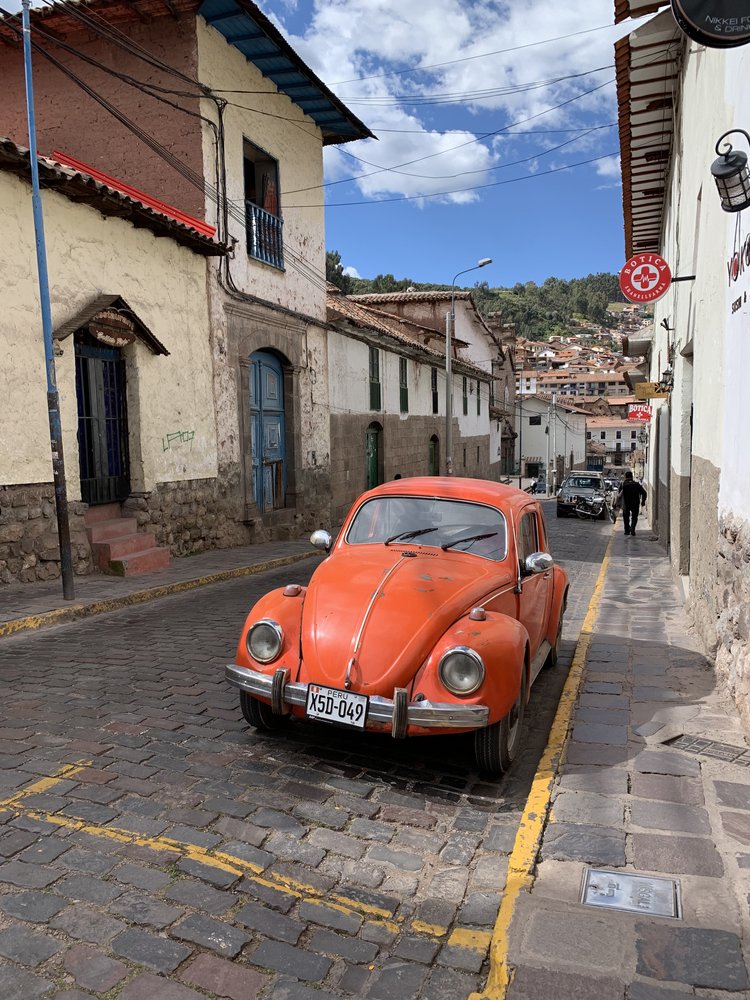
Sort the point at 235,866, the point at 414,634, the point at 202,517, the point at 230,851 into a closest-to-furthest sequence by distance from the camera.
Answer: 1. the point at 235,866
2. the point at 230,851
3. the point at 414,634
4. the point at 202,517

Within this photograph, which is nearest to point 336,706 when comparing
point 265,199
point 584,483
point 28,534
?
point 28,534

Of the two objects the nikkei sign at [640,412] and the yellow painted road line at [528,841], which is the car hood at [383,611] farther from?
the nikkei sign at [640,412]

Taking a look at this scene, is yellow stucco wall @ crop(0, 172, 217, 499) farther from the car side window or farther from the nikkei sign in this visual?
the nikkei sign

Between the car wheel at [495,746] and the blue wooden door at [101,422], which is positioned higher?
Answer: the blue wooden door at [101,422]

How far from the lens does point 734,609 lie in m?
4.97

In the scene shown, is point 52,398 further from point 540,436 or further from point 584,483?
point 540,436

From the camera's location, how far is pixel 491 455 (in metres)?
39.8

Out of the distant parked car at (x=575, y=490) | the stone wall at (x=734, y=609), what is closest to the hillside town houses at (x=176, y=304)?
the stone wall at (x=734, y=609)

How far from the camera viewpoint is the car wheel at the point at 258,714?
14.3ft

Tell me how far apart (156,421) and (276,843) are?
9.41 meters

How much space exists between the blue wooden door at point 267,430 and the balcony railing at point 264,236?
6.61ft

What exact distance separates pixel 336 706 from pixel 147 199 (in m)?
10.8

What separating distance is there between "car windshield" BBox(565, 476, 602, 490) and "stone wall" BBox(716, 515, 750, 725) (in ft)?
69.9

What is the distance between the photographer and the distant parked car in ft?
83.8
